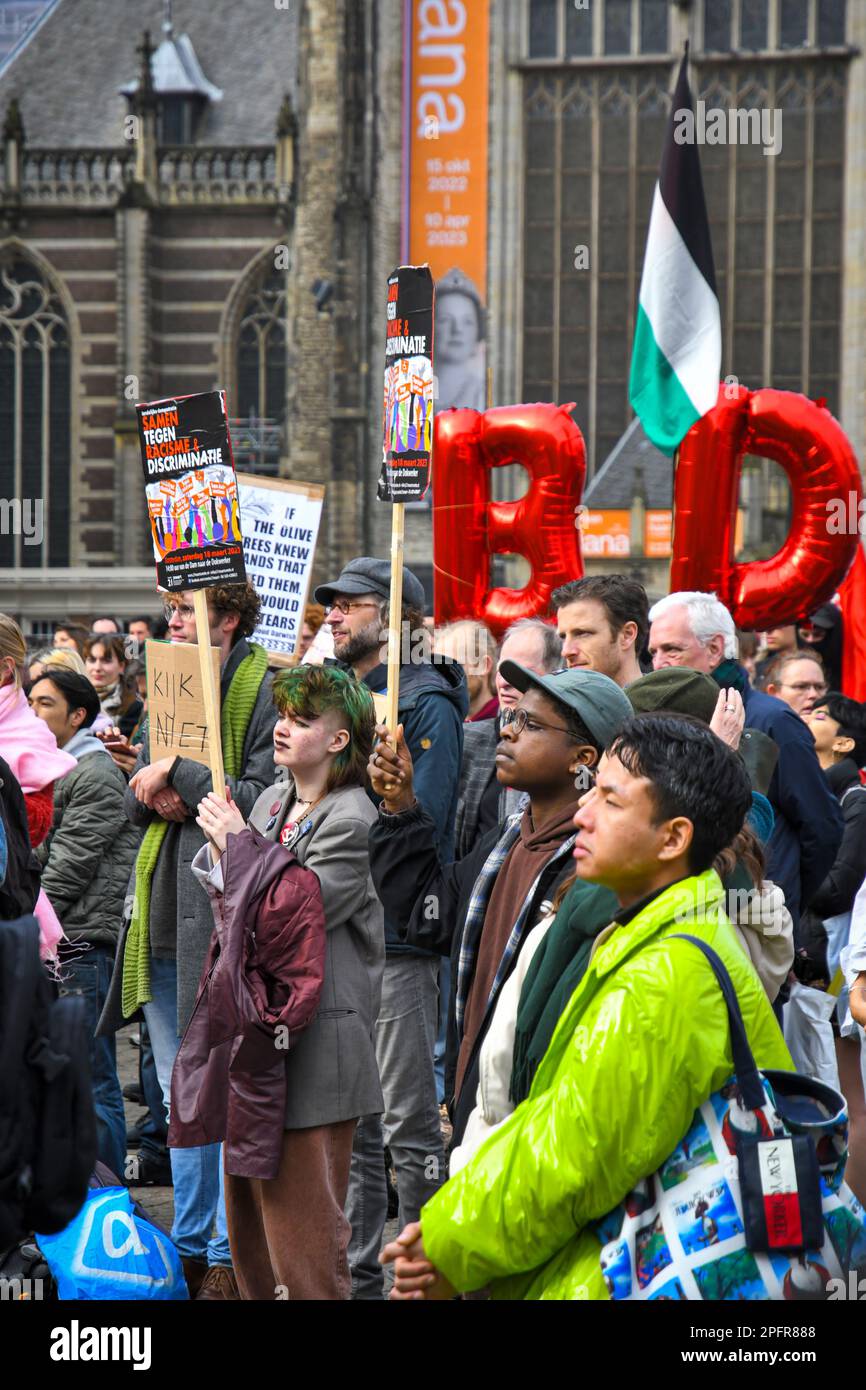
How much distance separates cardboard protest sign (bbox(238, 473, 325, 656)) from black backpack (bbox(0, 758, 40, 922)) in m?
3.00

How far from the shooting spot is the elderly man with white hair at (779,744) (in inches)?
172

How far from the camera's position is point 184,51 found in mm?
28984

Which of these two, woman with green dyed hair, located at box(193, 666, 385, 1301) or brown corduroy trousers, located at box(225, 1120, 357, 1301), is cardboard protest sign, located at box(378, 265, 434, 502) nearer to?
woman with green dyed hair, located at box(193, 666, 385, 1301)

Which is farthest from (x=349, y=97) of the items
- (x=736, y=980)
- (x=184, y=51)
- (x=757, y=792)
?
(x=736, y=980)

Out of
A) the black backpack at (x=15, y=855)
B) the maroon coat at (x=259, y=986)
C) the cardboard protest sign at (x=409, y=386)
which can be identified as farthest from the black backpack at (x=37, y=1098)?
the cardboard protest sign at (x=409, y=386)

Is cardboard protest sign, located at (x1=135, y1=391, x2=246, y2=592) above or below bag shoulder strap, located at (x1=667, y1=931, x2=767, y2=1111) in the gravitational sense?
above

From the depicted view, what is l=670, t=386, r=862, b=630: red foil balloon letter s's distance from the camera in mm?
6359

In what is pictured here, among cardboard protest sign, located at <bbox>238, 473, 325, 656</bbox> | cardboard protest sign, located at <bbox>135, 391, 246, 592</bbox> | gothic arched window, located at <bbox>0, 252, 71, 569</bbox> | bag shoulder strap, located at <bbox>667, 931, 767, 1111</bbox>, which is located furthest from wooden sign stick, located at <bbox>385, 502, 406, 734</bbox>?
gothic arched window, located at <bbox>0, 252, 71, 569</bbox>

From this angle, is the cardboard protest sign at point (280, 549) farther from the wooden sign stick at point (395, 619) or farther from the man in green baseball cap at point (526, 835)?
the man in green baseball cap at point (526, 835)

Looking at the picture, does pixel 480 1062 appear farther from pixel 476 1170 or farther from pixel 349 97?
pixel 349 97

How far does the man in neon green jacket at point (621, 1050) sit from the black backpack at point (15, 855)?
1.58m
